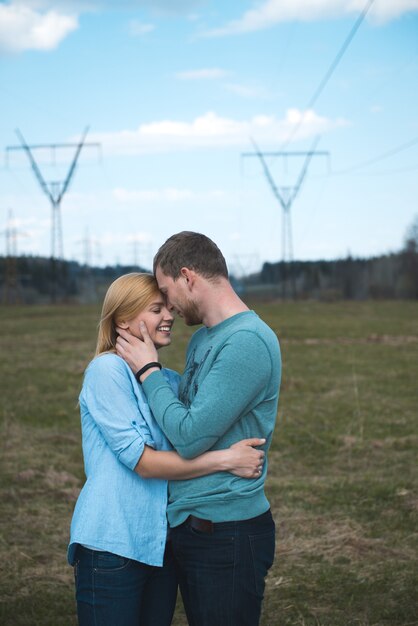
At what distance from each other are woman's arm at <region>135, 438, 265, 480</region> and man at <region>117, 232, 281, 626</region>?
0.04m

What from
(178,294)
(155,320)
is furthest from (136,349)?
(178,294)

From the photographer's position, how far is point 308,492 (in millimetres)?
7594

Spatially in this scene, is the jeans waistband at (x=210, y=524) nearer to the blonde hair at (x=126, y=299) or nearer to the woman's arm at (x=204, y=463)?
the woman's arm at (x=204, y=463)

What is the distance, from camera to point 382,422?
11.0 m

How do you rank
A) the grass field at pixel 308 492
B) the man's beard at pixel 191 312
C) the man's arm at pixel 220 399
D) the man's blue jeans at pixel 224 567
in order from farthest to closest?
the grass field at pixel 308 492, the man's beard at pixel 191 312, the man's blue jeans at pixel 224 567, the man's arm at pixel 220 399

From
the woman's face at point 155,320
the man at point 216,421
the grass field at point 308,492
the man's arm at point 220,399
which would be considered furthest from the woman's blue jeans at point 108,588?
the grass field at point 308,492

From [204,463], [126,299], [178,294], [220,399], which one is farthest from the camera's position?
[126,299]

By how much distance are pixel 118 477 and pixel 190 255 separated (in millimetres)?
779

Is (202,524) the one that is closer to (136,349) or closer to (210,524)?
(210,524)

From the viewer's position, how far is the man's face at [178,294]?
2846 millimetres

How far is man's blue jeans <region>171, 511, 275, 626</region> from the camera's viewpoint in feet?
9.07

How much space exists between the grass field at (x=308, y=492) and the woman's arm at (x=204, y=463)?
2471mm

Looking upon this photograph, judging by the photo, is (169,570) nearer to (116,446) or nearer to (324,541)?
(116,446)

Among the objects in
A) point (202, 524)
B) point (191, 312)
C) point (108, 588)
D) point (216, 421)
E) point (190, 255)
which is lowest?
point (108, 588)
